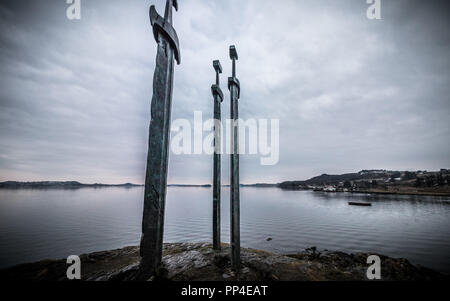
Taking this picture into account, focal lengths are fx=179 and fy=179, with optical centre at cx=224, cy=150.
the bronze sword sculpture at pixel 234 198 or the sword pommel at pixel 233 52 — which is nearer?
the bronze sword sculpture at pixel 234 198

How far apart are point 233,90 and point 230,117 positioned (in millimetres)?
860

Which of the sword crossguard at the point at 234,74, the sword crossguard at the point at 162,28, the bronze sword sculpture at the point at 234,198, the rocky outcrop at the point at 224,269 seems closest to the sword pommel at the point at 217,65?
the sword crossguard at the point at 234,74

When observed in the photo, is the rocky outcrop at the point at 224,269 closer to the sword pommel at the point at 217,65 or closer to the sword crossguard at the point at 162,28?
Answer: the sword crossguard at the point at 162,28

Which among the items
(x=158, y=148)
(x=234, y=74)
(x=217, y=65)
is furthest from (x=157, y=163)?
(x=217, y=65)

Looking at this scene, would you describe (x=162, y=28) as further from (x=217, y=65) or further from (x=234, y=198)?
(x=234, y=198)

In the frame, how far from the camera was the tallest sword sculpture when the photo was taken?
3.74 m

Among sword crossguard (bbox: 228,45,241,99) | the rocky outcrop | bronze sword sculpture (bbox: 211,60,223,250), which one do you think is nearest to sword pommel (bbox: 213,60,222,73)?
bronze sword sculpture (bbox: 211,60,223,250)

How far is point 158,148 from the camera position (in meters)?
3.93

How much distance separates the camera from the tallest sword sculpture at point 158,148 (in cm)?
374

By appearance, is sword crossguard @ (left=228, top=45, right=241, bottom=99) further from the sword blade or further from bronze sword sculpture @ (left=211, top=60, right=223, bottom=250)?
the sword blade

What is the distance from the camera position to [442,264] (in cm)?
1015

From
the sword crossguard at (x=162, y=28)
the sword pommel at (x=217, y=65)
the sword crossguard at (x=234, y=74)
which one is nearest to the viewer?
the sword crossguard at (x=162, y=28)
